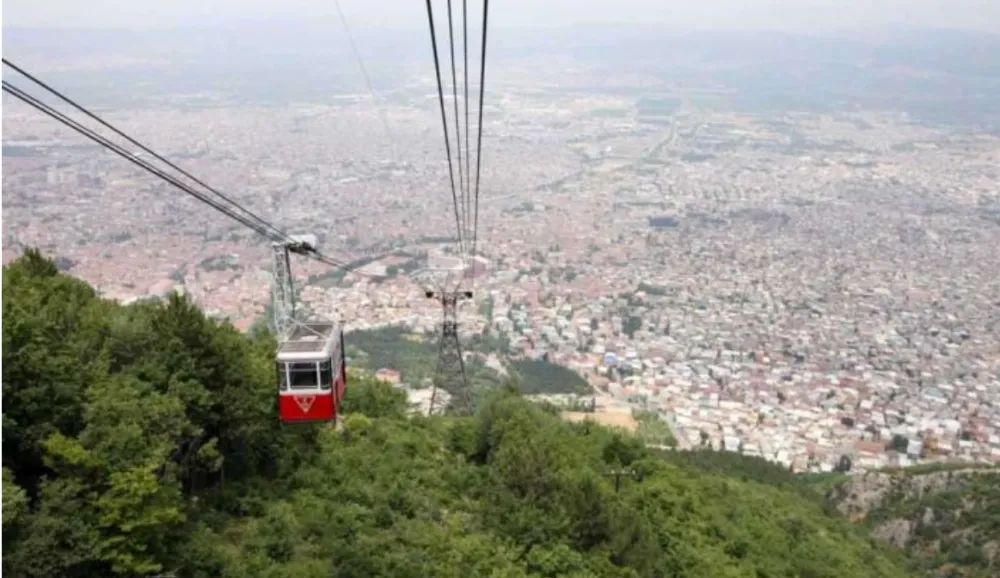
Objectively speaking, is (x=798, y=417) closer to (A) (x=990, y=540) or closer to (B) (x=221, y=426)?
(A) (x=990, y=540)

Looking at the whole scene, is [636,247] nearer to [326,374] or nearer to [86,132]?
[326,374]

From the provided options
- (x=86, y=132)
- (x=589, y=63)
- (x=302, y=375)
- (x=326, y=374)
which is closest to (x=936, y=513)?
(x=326, y=374)

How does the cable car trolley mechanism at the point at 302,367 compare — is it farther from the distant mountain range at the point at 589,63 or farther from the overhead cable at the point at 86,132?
the distant mountain range at the point at 589,63

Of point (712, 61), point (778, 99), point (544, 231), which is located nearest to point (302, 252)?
point (544, 231)

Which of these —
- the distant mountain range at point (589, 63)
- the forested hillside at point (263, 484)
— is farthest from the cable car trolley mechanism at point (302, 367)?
the distant mountain range at point (589, 63)

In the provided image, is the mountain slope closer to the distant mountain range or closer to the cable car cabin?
the cable car cabin

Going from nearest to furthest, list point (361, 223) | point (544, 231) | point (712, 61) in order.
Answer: point (361, 223), point (544, 231), point (712, 61)

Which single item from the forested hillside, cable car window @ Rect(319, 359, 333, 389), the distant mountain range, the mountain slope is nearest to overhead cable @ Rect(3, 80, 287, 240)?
the forested hillside
